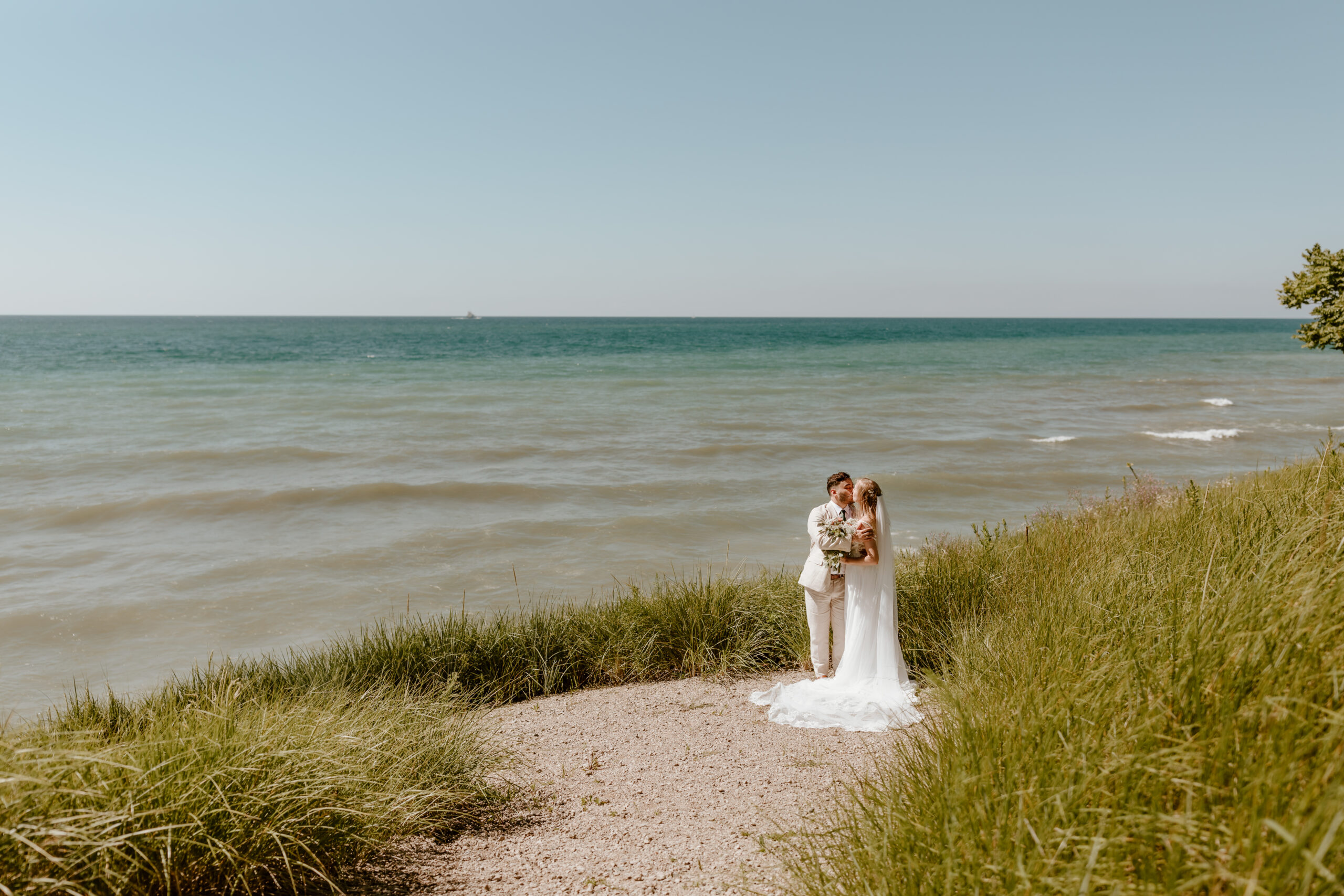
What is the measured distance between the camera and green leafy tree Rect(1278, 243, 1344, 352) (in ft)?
29.5

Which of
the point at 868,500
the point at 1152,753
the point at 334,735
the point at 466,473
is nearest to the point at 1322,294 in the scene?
the point at 868,500

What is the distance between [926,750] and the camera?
13.2ft

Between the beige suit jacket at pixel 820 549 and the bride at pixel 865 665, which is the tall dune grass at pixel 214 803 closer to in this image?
the bride at pixel 865 665

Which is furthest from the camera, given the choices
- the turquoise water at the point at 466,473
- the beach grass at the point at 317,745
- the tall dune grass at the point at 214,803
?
the turquoise water at the point at 466,473

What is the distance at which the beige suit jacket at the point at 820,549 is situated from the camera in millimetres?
7621

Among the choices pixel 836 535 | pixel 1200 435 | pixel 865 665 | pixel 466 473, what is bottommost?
pixel 865 665

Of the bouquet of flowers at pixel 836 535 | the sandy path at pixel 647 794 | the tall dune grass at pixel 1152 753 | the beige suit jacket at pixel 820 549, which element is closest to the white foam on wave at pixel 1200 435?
the beige suit jacket at pixel 820 549

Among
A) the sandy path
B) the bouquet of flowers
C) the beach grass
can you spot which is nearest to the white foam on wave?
the beach grass

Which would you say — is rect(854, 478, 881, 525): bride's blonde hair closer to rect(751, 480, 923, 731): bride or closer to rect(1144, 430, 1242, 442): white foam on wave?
rect(751, 480, 923, 731): bride

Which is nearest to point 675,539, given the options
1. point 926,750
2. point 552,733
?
point 552,733

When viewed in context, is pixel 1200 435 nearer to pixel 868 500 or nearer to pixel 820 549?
pixel 868 500

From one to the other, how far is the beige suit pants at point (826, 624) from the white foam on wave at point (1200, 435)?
2043 cm

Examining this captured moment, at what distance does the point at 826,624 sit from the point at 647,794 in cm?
300

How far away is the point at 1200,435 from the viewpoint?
2403 centimetres
